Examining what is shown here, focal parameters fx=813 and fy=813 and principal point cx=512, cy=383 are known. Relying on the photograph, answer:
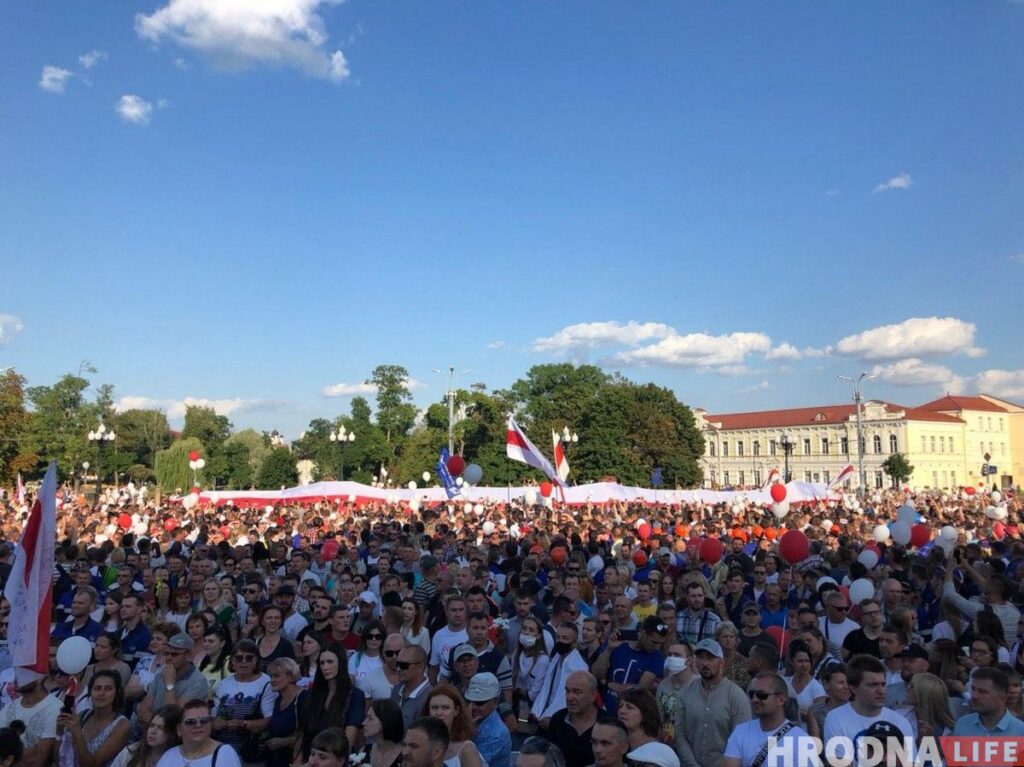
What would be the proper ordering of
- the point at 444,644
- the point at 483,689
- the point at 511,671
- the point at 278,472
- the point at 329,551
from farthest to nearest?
1. the point at 278,472
2. the point at 329,551
3. the point at 444,644
4. the point at 511,671
5. the point at 483,689

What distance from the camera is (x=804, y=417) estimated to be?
351 feet

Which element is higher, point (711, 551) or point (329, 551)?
point (711, 551)

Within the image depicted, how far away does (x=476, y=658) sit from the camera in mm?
5926

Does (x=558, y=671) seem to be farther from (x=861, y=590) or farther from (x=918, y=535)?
(x=918, y=535)

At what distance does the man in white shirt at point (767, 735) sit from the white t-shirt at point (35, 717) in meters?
4.22

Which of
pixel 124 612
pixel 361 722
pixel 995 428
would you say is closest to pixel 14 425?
pixel 124 612

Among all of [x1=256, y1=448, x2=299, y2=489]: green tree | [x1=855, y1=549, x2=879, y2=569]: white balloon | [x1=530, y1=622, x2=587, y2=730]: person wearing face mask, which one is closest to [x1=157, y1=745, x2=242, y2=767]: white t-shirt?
[x1=530, y1=622, x2=587, y2=730]: person wearing face mask

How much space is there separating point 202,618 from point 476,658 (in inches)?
100

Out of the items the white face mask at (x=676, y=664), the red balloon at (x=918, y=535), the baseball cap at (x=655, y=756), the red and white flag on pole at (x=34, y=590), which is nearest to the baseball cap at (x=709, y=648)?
the white face mask at (x=676, y=664)

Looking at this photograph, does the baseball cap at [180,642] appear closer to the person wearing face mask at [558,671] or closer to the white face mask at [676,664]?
the person wearing face mask at [558,671]

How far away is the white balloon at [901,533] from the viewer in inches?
533

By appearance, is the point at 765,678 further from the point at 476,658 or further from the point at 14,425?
the point at 14,425

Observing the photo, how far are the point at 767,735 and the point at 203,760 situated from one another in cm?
313

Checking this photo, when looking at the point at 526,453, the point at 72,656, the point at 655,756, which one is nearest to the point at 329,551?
the point at 72,656
